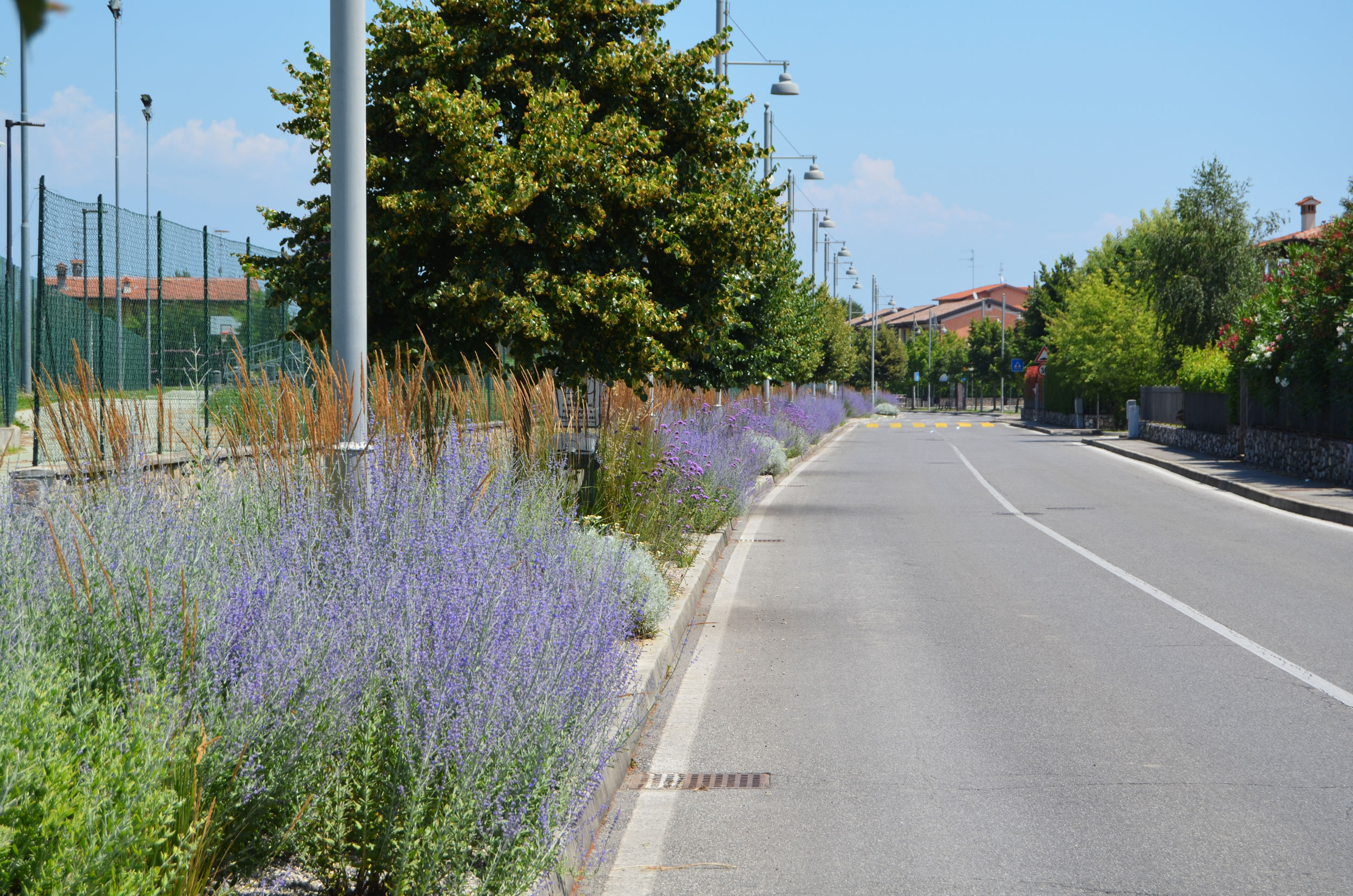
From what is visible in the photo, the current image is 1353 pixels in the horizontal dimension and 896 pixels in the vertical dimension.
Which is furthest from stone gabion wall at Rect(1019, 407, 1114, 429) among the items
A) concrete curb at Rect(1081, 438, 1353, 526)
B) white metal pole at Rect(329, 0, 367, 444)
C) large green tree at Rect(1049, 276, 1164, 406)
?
white metal pole at Rect(329, 0, 367, 444)

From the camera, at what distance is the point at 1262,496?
19.1 metres

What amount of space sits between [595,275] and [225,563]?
7.11m

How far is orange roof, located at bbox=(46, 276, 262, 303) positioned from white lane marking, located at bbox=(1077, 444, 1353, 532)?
13.5 meters

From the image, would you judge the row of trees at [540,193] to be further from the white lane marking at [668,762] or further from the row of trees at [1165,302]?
the row of trees at [1165,302]

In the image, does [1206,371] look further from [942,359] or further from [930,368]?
[942,359]

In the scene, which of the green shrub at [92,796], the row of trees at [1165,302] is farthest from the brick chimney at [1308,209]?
the green shrub at [92,796]

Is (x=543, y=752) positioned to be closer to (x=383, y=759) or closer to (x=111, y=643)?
(x=383, y=759)

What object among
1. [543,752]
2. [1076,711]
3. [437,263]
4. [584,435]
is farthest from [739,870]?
[437,263]

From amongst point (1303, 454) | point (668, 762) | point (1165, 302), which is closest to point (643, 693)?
point (668, 762)

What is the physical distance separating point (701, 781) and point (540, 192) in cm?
639

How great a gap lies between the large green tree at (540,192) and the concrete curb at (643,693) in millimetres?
2220

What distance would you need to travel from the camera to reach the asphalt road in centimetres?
440

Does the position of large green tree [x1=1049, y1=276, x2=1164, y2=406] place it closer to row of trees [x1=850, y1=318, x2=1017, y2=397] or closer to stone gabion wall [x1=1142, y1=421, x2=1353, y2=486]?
stone gabion wall [x1=1142, y1=421, x2=1353, y2=486]

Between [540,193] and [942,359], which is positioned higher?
[942,359]
